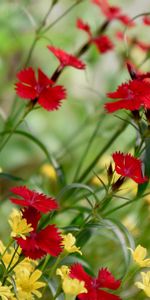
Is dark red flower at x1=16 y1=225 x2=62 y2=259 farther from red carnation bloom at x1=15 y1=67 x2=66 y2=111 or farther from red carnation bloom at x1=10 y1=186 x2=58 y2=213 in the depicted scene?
red carnation bloom at x1=15 y1=67 x2=66 y2=111

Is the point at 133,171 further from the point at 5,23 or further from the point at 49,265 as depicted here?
the point at 5,23

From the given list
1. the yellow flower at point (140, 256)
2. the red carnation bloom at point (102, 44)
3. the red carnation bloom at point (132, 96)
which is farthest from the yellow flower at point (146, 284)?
the red carnation bloom at point (102, 44)

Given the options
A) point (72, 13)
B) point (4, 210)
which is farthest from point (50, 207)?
point (72, 13)

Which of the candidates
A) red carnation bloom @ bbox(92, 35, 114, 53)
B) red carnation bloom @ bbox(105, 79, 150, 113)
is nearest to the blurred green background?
red carnation bloom @ bbox(92, 35, 114, 53)

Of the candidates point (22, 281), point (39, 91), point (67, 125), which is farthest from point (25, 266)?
point (67, 125)

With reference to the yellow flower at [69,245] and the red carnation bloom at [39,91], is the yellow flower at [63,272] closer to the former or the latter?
the yellow flower at [69,245]
